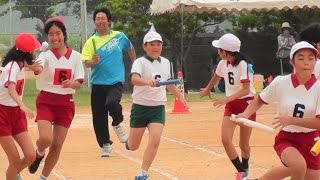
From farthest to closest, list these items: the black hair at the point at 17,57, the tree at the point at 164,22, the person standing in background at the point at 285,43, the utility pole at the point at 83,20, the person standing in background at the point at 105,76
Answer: the utility pole at the point at 83,20, the tree at the point at 164,22, the person standing in background at the point at 285,43, the person standing in background at the point at 105,76, the black hair at the point at 17,57

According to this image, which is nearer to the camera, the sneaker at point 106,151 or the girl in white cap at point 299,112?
the girl in white cap at point 299,112

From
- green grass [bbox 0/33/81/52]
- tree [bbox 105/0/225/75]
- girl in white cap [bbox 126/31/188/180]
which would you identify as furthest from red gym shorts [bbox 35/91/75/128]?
green grass [bbox 0/33/81/52]

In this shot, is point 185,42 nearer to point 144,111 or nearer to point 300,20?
point 300,20

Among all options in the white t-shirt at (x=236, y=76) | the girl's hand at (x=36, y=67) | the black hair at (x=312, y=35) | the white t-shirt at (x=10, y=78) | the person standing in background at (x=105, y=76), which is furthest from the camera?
the person standing in background at (x=105, y=76)

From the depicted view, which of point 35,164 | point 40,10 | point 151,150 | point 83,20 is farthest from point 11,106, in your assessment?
point 40,10

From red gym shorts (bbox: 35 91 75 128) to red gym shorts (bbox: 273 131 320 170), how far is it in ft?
10.2

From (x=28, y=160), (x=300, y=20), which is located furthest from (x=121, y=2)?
(x=28, y=160)

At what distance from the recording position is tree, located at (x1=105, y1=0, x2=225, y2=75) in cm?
3022

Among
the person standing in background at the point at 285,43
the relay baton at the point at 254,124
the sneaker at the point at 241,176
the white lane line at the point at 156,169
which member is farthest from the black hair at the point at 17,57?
the person standing in background at the point at 285,43

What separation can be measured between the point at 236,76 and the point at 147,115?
1201 mm

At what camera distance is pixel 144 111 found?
10703mm

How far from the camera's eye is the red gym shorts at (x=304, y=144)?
789cm

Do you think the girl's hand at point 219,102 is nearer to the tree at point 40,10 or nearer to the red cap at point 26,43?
the red cap at point 26,43

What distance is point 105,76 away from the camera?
43.3 feet
